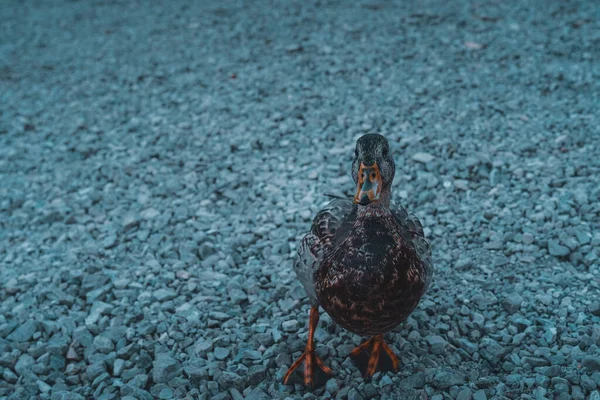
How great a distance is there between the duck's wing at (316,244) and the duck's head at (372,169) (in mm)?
380

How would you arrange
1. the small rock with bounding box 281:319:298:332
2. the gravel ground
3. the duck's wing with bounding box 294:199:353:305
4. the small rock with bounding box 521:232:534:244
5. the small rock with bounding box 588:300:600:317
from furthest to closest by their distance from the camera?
the small rock with bounding box 521:232:534:244 < the small rock with bounding box 281:319:298:332 < the small rock with bounding box 588:300:600:317 < the gravel ground < the duck's wing with bounding box 294:199:353:305

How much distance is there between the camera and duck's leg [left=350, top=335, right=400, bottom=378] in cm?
358

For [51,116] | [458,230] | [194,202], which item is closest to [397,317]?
[458,230]

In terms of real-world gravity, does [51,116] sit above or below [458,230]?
above

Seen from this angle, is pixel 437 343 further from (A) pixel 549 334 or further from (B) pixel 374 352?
(A) pixel 549 334

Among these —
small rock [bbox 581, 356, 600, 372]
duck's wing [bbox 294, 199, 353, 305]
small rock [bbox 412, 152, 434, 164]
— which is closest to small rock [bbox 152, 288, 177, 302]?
duck's wing [bbox 294, 199, 353, 305]

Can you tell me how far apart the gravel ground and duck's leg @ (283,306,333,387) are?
0.09 meters

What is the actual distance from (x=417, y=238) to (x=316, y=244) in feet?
1.99

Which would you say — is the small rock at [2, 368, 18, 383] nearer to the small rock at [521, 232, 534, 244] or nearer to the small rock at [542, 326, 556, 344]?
the small rock at [542, 326, 556, 344]

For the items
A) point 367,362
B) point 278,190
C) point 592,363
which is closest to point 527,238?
point 592,363

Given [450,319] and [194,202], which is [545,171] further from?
[194,202]

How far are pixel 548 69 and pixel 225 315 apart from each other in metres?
5.03

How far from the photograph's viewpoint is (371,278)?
122 inches

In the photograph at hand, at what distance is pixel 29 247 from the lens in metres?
5.13
